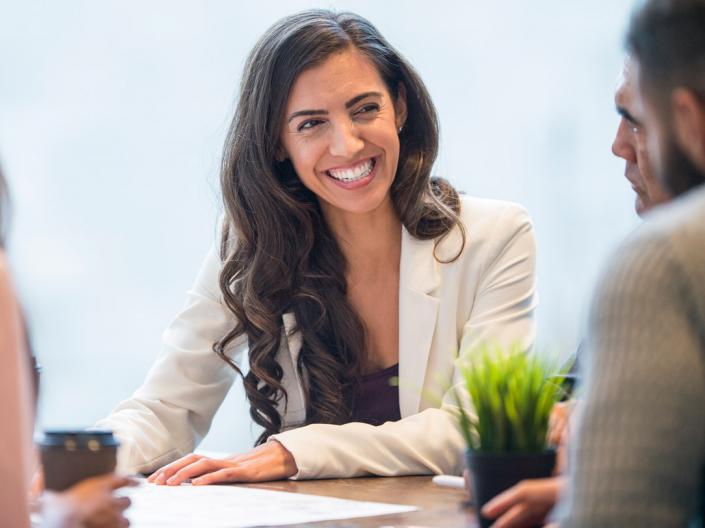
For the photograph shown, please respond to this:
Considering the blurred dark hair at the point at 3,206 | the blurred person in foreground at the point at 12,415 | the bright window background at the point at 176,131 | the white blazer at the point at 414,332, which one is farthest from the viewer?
the bright window background at the point at 176,131

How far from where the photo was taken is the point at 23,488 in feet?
4.55

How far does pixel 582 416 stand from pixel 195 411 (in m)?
2.27

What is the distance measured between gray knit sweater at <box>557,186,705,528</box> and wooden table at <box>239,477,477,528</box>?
30.1 inches

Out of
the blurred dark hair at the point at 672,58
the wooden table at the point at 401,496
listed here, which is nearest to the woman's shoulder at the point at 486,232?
the wooden table at the point at 401,496

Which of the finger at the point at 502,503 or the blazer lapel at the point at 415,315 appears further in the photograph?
the blazer lapel at the point at 415,315

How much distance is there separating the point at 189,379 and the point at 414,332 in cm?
65

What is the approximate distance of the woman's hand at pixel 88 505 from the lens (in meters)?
1.56

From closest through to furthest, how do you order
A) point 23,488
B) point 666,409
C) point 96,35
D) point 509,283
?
point 666,409 < point 23,488 < point 509,283 < point 96,35

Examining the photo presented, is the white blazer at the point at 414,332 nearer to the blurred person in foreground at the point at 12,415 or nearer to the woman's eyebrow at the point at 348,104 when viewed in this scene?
the woman's eyebrow at the point at 348,104

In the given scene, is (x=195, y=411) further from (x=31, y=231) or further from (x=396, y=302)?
(x=31, y=231)

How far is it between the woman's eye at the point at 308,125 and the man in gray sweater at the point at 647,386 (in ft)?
7.14

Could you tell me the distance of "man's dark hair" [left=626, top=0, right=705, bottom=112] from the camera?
48.3 inches

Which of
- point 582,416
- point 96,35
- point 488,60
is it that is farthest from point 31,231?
point 582,416

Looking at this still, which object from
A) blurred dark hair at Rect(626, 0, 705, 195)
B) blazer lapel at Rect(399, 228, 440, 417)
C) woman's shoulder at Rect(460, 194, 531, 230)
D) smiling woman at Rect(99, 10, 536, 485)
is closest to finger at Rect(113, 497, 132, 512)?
blurred dark hair at Rect(626, 0, 705, 195)
